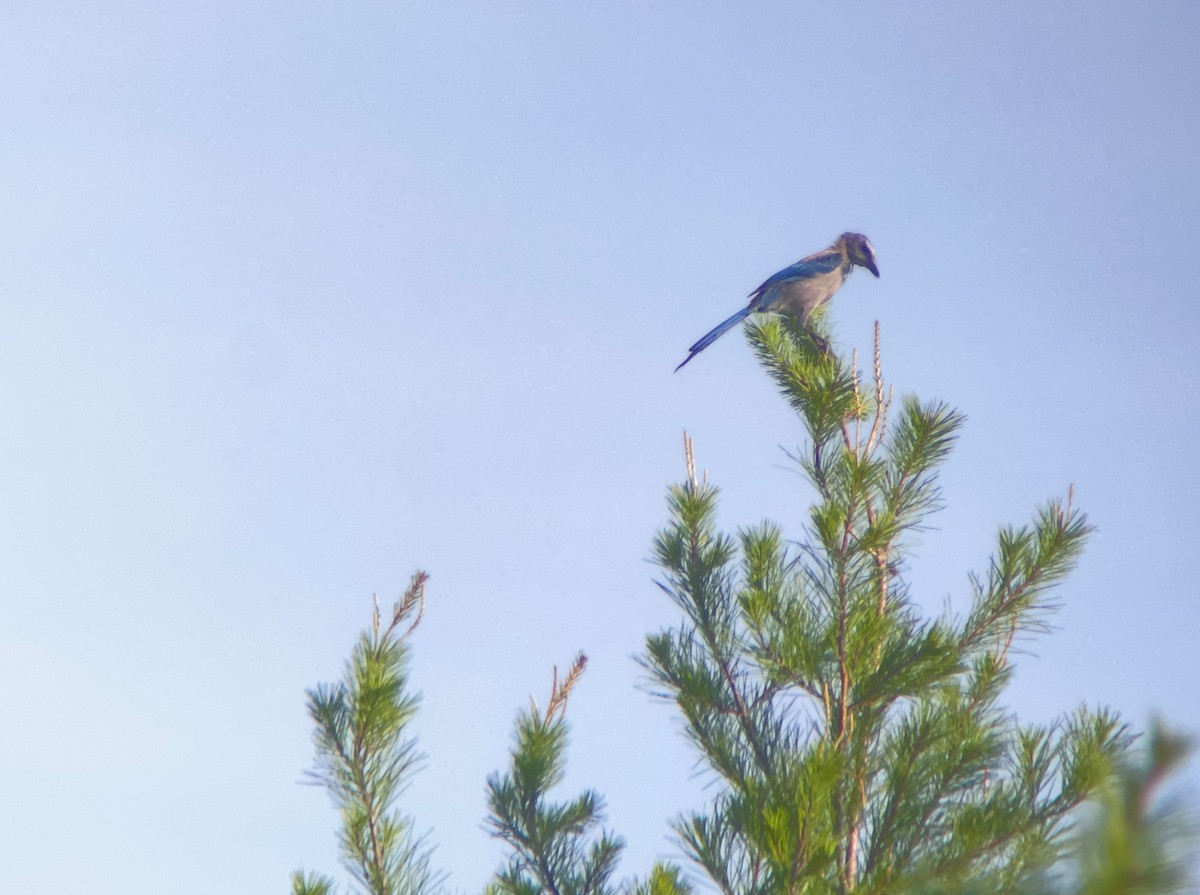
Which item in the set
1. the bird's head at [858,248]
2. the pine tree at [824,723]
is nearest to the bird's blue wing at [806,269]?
the bird's head at [858,248]

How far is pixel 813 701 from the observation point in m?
3.39

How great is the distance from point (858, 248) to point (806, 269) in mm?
1065

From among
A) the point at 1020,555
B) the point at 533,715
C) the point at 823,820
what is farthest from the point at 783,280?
A: the point at 823,820

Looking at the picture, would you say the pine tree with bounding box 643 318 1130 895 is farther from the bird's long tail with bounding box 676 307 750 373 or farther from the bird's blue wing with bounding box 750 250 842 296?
the bird's blue wing with bounding box 750 250 842 296

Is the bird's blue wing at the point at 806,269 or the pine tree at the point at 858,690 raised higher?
the bird's blue wing at the point at 806,269

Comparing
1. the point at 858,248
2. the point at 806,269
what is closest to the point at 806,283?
the point at 806,269

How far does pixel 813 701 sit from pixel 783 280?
404cm

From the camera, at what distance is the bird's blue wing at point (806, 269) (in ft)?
23.3

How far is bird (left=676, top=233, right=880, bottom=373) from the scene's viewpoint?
6.44 meters

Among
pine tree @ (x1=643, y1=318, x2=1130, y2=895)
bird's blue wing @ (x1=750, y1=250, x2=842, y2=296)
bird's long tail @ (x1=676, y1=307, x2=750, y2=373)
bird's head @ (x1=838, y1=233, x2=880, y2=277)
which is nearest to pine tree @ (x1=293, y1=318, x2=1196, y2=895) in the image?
pine tree @ (x1=643, y1=318, x2=1130, y2=895)

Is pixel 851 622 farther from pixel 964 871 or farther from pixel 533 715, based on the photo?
pixel 533 715

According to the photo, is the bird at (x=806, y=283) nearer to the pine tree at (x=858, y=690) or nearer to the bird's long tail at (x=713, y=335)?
the bird's long tail at (x=713, y=335)

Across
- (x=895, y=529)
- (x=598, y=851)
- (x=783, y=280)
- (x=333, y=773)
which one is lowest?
(x=598, y=851)

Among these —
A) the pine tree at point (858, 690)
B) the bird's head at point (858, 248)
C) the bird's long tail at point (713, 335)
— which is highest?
the bird's head at point (858, 248)
